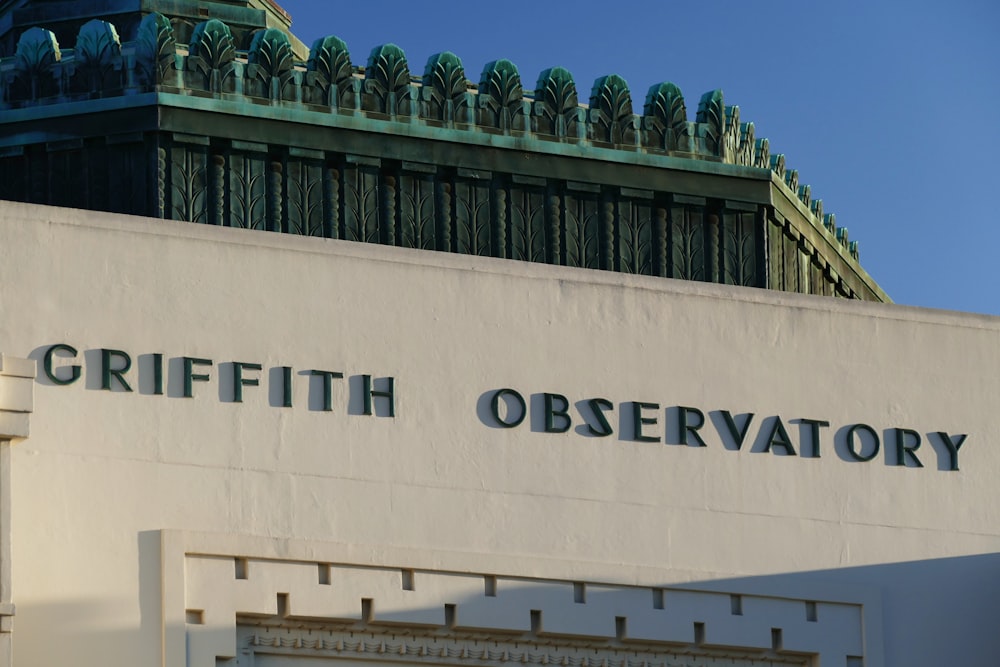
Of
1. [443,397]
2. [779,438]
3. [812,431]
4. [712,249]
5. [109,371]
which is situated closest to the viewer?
[109,371]

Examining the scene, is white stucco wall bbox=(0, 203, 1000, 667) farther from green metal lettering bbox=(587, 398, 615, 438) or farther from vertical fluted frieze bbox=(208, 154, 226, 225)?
vertical fluted frieze bbox=(208, 154, 226, 225)

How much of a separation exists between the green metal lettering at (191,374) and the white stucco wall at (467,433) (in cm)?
5

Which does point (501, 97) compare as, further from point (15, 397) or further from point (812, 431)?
point (15, 397)

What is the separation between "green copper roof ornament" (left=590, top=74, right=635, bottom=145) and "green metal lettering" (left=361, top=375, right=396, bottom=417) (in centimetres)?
359

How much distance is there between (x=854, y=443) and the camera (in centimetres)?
1858

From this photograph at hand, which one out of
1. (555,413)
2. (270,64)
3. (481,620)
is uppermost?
(270,64)

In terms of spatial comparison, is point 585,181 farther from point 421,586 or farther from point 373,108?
point 421,586

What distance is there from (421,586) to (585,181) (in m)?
4.18

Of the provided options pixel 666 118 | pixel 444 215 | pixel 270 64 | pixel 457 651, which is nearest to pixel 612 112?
pixel 666 118

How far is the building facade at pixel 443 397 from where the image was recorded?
16125 mm

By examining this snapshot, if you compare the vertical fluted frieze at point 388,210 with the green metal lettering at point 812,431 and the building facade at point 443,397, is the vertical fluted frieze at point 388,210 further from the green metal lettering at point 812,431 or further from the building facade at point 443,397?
the green metal lettering at point 812,431

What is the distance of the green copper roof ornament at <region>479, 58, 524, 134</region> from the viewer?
1948 centimetres

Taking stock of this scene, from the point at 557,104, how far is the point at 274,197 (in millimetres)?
2538

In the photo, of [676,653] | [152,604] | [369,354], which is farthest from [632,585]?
[152,604]
